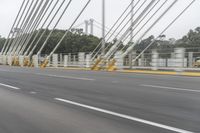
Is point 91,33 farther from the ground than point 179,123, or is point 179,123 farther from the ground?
point 91,33

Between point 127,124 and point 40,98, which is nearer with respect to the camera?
point 127,124

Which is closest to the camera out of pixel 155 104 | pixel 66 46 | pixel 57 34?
pixel 155 104

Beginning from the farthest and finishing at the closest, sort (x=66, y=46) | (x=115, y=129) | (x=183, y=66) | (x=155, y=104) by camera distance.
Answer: (x=66, y=46) → (x=183, y=66) → (x=155, y=104) → (x=115, y=129)

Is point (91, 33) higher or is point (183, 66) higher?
point (91, 33)

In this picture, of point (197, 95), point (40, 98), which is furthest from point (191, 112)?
point (40, 98)

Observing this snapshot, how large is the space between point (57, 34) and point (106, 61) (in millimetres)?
55719

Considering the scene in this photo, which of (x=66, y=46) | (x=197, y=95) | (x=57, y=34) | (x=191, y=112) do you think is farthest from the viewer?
(x=57, y=34)

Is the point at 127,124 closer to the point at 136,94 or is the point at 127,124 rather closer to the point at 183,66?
the point at 136,94

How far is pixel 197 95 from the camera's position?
11883mm

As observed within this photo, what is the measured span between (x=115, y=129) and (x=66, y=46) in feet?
247

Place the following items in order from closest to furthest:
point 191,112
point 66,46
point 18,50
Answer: point 191,112, point 18,50, point 66,46

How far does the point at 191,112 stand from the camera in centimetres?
874

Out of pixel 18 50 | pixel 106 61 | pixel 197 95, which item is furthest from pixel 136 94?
pixel 18 50

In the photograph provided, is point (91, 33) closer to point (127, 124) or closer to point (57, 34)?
point (57, 34)
